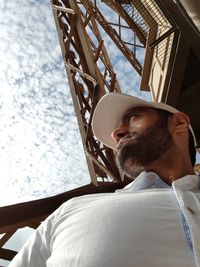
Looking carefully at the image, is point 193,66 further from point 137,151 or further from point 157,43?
point 137,151

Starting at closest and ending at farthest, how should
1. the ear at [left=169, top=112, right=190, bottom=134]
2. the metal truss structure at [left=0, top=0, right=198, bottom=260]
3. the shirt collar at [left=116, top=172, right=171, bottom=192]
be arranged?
the shirt collar at [left=116, top=172, right=171, bottom=192] → the ear at [left=169, top=112, right=190, bottom=134] → the metal truss structure at [left=0, top=0, right=198, bottom=260]

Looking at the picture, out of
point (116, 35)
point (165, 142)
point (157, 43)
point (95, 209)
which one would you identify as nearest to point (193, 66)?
point (157, 43)

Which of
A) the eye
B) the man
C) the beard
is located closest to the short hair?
the eye

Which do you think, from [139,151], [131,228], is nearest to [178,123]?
[139,151]

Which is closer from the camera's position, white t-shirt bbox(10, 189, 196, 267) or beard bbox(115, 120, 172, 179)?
white t-shirt bbox(10, 189, 196, 267)

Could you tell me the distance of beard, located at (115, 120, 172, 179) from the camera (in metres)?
2.97

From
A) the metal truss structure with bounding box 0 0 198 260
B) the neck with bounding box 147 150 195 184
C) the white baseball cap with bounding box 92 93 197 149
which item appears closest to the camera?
the neck with bounding box 147 150 195 184

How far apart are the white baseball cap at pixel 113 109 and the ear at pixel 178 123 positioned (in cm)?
6

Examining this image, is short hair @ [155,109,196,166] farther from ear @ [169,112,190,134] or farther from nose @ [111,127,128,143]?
nose @ [111,127,128,143]

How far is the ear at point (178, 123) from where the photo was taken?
131 inches

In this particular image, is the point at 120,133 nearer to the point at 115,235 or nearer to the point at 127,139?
the point at 127,139

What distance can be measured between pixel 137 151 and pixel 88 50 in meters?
6.73

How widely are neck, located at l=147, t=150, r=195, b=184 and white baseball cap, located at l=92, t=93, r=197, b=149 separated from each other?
484 millimetres

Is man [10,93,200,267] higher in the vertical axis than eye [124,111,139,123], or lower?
lower
